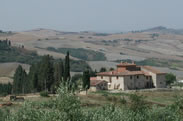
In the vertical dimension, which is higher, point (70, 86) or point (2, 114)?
point (70, 86)

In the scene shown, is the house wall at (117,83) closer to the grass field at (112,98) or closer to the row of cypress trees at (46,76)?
the grass field at (112,98)

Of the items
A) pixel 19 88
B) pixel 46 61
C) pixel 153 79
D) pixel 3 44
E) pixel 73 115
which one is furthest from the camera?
pixel 3 44

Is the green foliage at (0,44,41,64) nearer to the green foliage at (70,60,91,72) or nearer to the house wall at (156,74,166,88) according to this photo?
the green foliage at (70,60,91,72)

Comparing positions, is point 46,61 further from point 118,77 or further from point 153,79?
point 153,79

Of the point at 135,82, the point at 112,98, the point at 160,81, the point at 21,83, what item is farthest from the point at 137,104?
the point at 21,83

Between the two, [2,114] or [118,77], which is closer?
[2,114]

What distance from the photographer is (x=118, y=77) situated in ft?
253

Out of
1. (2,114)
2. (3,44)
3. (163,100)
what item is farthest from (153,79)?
(3,44)

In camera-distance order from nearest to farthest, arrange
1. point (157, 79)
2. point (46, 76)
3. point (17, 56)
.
→ 1. point (46, 76)
2. point (157, 79)
3. point (17, 56)

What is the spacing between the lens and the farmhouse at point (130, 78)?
253 feet

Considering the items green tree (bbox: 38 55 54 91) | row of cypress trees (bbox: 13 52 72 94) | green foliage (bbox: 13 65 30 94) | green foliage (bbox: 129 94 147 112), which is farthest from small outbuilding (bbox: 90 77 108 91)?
green foliage (bbox: 129 94 147 112)

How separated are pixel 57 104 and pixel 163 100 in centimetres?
4297

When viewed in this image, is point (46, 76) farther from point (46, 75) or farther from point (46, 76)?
point (46, 75)

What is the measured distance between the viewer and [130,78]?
77.8 meters
